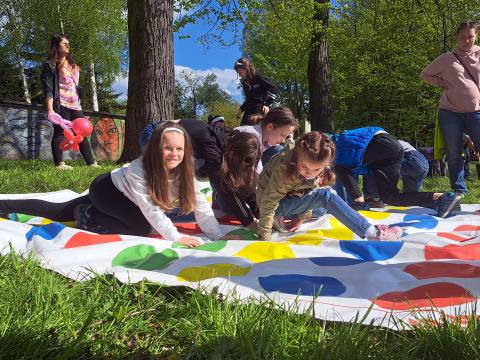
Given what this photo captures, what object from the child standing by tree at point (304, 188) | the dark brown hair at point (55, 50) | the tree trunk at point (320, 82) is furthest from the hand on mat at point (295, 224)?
the tree trunk at point (320, 82)

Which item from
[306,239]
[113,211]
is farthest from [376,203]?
[113,211]

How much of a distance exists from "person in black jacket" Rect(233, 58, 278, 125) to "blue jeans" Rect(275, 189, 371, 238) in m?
2.99

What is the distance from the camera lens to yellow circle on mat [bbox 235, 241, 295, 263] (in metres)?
2.47

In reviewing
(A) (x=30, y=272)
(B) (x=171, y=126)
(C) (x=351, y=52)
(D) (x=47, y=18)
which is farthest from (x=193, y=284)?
(D) (x=47, y=18)

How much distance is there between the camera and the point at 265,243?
2.67 m

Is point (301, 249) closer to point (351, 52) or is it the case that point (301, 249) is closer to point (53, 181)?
point (53, 181)

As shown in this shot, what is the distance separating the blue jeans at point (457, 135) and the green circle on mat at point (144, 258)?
11.8ft

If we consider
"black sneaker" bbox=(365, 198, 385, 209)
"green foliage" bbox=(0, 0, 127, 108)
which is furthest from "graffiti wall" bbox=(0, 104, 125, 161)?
"black sneaker" bbox=(365, 198, 385, 209)

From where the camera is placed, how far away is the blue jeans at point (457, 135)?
15.8 ft

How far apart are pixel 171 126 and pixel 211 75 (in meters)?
66.6

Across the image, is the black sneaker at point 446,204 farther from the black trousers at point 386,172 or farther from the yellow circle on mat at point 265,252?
the yellow circle on mat at point 265,252

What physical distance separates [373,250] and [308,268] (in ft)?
1.73

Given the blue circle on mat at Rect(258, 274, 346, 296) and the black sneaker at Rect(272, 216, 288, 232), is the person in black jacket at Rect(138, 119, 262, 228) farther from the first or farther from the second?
the blue circle on mat at Rect(258, 274, 346, 296)

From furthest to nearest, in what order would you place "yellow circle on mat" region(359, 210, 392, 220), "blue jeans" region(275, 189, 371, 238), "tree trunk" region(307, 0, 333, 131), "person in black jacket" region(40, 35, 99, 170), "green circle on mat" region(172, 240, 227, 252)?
"tree trunk" region(307, 0, 333, 131) → "person in black jacket" region(40, 35, 99, 170) → "yellow circle on mat" region(359, 210, 392, 220) → "blue jeans" region(275, 189, 371, 238) → "green circle on mat" region(172, 240, 227, 252)
